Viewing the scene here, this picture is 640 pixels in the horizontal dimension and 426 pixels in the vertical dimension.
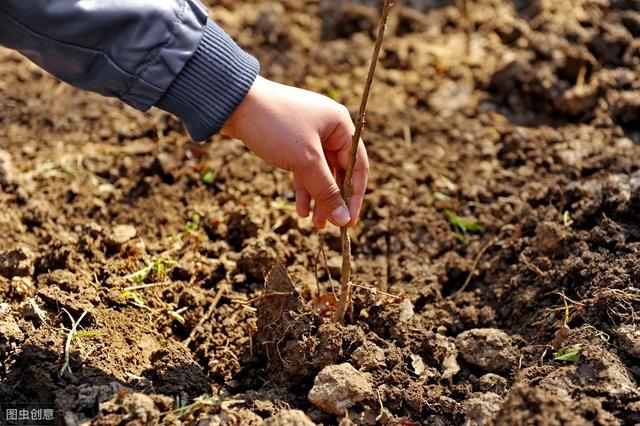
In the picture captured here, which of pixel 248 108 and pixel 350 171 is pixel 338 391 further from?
pixel 248 108

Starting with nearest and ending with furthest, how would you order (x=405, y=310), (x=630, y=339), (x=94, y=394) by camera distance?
(x=94, y=394) → (x=630, y=339) → (x=405, y=310)

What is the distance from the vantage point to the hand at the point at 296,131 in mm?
2303

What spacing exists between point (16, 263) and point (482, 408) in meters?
1.64

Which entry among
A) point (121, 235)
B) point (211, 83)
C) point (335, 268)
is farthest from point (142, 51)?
point (335, 268)

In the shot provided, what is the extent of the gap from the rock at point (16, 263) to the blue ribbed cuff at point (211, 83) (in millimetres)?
787

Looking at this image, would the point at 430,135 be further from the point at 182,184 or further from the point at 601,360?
the point at 601,360

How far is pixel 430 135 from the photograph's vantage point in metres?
3.67

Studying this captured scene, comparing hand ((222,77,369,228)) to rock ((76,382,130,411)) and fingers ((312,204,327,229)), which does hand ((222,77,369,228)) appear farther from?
rock ((76,382,130,411))

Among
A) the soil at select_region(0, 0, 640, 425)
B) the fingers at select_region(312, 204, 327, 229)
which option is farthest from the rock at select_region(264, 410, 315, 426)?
the fingers at select_region(312, 204, 327, 229)

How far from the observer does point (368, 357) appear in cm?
235

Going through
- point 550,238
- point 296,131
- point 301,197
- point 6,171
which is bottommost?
point 6,171

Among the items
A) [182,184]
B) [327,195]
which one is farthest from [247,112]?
[182,184]

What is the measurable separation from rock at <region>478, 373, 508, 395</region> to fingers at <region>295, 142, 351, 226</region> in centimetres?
66

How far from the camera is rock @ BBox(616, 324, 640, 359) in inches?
89.8
